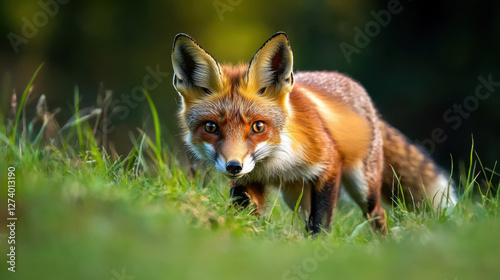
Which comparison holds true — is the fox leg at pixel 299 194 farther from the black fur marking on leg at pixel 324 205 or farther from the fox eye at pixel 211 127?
the fox eye at pixel 211 127

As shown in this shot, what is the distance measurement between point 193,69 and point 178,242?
5.96 feet

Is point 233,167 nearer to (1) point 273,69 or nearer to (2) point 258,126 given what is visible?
(2) point 258,126

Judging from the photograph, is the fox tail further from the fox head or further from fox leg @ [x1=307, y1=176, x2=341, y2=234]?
the fox head

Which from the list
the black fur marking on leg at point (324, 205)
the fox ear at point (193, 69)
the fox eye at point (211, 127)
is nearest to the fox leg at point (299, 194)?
the black fur marking on leg at point (324, 205)

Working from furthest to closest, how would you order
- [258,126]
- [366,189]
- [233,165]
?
1. [366,189]
2. [258,126]
3. [233,165]

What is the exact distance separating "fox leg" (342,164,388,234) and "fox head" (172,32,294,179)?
1.08m

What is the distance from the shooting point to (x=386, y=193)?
19.6ft

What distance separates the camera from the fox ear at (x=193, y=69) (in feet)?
14.5

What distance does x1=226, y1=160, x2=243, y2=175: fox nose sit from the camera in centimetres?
395

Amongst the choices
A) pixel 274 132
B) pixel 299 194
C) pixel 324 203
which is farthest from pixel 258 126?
pixel 299 194

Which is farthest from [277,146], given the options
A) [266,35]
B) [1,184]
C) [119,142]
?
[266,35]

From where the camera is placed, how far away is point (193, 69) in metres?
4.55

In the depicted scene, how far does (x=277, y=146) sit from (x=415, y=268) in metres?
1.69

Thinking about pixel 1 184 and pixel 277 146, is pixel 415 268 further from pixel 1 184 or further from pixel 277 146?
pixel 1 184
